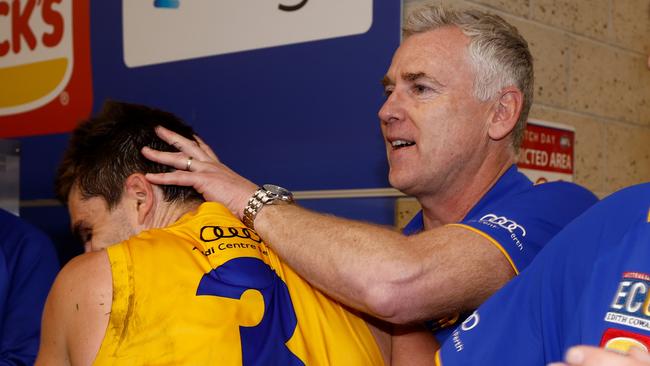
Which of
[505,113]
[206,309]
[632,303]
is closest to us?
[632,303]

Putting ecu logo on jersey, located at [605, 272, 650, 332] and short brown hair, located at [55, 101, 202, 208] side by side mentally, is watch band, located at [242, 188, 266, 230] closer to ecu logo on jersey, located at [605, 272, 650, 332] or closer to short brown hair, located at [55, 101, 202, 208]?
short brown hair, located at [55, 101, 202, 208]

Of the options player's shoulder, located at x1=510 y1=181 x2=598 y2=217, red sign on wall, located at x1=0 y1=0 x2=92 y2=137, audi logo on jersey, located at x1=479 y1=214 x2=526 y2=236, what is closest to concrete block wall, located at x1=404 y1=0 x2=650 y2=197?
player's shoulder, located at x1=510 y1=181 x2=598 y2=217

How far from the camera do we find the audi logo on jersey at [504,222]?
1.53m

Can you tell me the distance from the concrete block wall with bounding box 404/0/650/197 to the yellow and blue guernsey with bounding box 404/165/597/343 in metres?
0.75

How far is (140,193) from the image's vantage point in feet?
5.16

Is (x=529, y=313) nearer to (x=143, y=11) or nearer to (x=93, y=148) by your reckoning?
(x=93, y=148)

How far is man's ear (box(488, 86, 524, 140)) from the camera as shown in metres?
1.76

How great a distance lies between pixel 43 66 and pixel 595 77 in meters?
2.04

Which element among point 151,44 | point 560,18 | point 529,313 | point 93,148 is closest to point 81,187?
point 93,148

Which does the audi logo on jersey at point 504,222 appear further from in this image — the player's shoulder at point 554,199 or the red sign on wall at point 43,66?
the red sign on wall at point 43,66

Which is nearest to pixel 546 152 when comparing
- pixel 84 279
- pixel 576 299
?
pixel 576 299

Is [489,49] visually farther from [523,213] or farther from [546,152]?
[546,152]

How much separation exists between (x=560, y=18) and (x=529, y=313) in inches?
67.2

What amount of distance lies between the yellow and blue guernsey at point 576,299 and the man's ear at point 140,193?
657 millimetres
